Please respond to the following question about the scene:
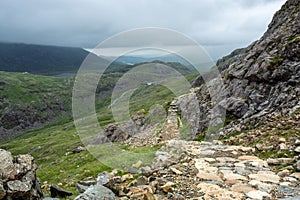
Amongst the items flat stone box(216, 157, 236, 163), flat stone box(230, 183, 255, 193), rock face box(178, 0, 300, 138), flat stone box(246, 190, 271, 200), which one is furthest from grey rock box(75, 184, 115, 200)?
rock face box(178, 0, 300, 138)

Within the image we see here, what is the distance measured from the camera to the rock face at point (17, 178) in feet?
29.9

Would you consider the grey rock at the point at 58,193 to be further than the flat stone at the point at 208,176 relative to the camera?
No

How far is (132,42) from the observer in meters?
21.5

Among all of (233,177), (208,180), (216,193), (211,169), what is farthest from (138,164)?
(216,193)

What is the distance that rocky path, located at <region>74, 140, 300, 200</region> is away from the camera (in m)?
11.4

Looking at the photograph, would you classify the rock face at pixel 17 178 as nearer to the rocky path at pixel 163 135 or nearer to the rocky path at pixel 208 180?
the rocky path at pixel 208 180

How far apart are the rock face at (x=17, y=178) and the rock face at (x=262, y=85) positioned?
1774cm

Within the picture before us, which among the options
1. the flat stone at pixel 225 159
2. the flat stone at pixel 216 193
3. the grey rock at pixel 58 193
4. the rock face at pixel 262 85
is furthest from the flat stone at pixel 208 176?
the rock face at pixel 262 85

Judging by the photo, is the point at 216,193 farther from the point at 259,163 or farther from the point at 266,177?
the point at 259,163

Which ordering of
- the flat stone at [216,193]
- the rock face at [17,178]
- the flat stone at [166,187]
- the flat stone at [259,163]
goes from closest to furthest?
the rock face at [17,178]
the flat stone at [216,193]
the flat stone at [166,187]
the flat stone at [259,163]

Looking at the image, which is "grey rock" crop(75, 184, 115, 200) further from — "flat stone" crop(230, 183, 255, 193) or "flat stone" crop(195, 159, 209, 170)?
"flat stone" crop(195, 159, 209, 170)

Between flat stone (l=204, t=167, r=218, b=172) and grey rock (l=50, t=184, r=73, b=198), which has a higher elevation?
flat stone (l=204, t=167, r=218, b=172)

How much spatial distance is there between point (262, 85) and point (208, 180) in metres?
16.5

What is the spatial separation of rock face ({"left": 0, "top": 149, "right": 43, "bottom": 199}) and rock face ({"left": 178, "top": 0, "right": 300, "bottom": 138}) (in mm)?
17740
